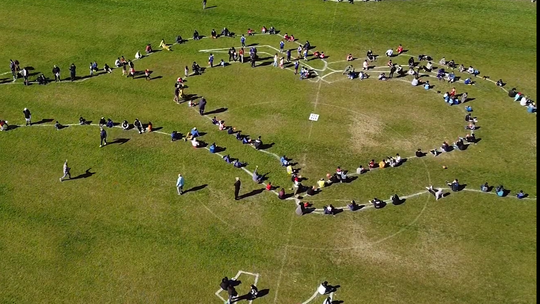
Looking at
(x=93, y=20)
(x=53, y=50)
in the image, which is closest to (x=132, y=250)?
(x=53, y=50)

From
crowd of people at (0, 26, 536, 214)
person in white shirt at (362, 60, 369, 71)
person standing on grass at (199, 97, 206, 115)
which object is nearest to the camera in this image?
crowd of people at (0, 26, 536, 214)

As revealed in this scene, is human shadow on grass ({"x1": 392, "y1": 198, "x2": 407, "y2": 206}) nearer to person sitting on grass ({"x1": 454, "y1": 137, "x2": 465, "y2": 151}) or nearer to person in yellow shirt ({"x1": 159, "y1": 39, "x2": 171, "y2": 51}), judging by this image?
person sitting on grass ({"x1": 454, "y1": 137, "x2": 465, "y2": 151})

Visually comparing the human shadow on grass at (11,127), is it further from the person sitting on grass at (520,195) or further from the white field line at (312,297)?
the person sitting on grass at (520,195)

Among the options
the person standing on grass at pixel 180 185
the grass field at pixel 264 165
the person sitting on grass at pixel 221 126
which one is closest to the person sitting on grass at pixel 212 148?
the grass field at pixel 264 165

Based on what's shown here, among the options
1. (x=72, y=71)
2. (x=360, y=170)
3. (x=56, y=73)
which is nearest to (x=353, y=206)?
(x=360, y=170)

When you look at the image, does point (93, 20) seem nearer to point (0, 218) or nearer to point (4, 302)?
point (0, 218)

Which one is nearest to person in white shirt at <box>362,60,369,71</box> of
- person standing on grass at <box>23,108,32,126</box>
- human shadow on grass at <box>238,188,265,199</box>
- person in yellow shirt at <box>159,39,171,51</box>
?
human shadow on grass at <box>238,188,265,199</box>

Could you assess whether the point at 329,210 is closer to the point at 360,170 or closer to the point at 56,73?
the point at 360,170

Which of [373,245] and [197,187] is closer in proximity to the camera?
[373,245]
